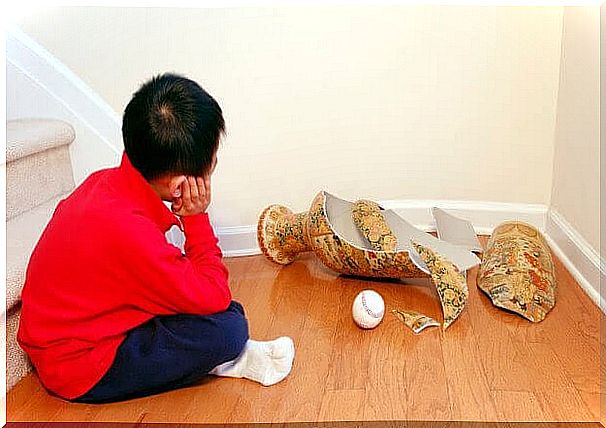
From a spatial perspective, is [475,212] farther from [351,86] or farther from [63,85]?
[63,85]

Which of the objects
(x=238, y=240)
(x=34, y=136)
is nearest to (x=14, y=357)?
(x=34, y=136)

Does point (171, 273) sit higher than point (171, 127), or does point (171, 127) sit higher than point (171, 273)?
point (171, 127)

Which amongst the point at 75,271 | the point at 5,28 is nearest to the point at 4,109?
the point at 5,28

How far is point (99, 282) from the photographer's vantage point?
1.54 meters

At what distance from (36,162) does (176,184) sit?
752mm

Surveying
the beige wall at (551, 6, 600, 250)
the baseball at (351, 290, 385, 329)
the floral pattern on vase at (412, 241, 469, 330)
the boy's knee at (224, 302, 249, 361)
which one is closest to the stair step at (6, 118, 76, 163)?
the boy's knee at (224, 302, 249, 361)

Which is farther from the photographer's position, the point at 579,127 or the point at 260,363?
the point at 579,127

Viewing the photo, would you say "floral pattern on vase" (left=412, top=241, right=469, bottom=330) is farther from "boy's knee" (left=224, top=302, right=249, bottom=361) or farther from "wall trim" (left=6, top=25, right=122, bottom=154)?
"wall trim" (left=6, top=25, right=122, bottom=154)

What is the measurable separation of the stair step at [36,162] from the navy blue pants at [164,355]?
0.67 m

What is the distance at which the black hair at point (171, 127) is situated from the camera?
4.94 feet

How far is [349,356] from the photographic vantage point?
1.78m

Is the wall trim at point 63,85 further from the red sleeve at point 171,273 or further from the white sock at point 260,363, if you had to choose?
the white sock at point 260,363

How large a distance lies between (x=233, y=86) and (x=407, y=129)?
55 centimetres

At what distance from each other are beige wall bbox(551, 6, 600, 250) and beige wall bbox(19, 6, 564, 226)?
6 centimetres
